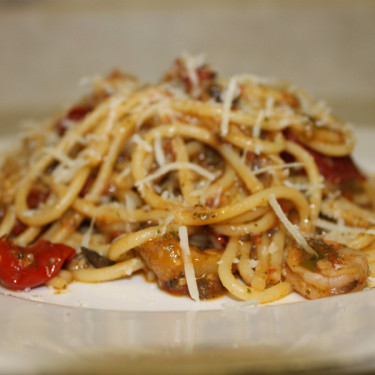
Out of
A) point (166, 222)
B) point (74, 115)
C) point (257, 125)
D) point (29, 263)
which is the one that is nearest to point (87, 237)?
point (29, 263)

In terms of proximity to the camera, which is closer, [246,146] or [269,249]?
[269,249]

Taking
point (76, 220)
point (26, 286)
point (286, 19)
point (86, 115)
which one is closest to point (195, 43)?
point (286, 19)

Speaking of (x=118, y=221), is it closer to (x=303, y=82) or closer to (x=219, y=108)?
(x=219, y=108)

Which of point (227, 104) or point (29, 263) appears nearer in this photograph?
point (29, 263)

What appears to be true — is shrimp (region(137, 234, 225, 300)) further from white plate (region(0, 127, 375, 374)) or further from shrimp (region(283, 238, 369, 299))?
shrimp (region(283, 238, 369, 299))

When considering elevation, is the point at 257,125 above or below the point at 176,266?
above

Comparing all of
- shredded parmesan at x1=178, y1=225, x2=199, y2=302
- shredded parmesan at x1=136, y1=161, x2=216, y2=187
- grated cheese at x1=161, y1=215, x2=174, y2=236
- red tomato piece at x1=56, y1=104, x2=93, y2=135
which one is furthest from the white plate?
red tomato piece at x1=56, y1=104, x2=93, y2=135

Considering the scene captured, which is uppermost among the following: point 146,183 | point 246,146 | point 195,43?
point 246,146

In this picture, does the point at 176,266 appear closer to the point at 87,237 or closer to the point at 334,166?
the point at 87,237

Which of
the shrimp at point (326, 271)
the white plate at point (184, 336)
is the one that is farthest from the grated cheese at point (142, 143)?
the shrimp at point (326, 271)
